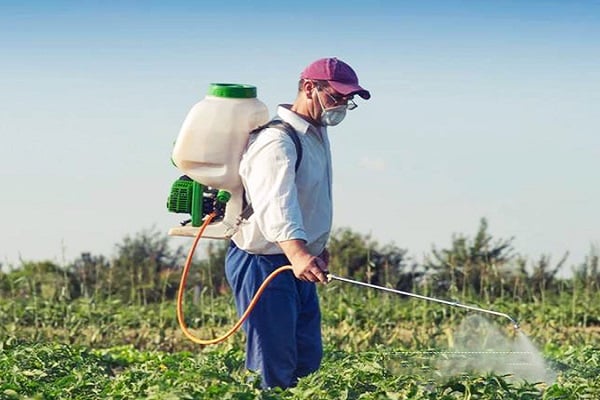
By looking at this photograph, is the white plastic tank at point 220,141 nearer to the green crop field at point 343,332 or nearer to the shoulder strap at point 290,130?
the shoulder strap at point 290,130

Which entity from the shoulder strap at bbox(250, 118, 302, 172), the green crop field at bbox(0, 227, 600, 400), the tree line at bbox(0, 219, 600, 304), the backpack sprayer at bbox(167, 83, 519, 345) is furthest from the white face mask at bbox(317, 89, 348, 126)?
the tree line at bbox(0, 219, 600, 304)

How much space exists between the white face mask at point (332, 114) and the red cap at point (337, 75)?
0.09m

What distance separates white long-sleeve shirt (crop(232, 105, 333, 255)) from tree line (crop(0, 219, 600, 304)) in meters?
5.38

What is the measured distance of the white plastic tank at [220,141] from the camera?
6547 millimetres

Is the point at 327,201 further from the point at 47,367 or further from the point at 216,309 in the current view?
the point at 216,309

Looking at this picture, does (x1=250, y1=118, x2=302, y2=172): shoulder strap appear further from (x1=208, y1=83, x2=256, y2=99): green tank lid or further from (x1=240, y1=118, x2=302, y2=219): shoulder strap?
(x1=208, y1=83, x2=256, y2=99): green tank lid

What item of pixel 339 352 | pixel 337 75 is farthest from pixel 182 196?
pixel 339 352

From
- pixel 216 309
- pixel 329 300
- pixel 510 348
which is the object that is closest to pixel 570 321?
→ pixel 329 300

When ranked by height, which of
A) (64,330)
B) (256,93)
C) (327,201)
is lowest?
(64,330)

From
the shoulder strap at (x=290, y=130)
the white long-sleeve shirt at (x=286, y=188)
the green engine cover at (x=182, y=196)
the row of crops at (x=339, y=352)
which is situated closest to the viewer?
the row of crops at (x=339, y=352)

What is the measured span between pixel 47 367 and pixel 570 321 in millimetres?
5584

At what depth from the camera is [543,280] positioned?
40.7 ft

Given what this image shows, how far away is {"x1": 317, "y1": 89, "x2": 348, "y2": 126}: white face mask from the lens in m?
6.49

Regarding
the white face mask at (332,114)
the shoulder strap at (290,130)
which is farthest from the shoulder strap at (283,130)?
the white face mask at (332,114)
